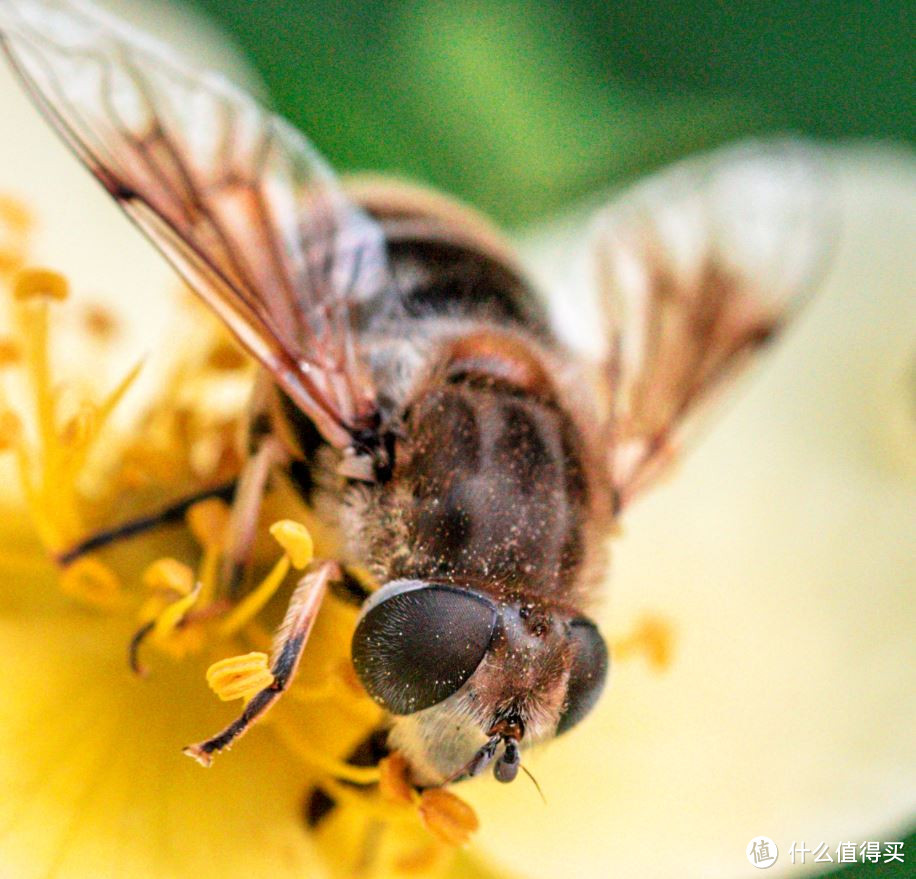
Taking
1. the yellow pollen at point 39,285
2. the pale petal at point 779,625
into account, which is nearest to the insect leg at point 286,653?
the pale petal at point 779,625

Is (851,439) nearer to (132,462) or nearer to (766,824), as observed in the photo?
(766,824)

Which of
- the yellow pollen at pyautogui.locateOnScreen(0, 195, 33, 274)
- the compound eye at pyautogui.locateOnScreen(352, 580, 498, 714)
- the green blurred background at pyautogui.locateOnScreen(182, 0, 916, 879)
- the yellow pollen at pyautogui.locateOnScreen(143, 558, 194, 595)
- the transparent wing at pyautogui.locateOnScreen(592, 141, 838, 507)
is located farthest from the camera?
the green blurred background at pyautogui.locateOnScreen(182, 0, 916, 879)

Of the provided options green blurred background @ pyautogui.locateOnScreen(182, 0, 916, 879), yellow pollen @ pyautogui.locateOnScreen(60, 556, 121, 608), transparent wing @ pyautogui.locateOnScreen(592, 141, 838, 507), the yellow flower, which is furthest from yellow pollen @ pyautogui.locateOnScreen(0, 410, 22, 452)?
green blurred background @ pyautogui.locateOnScreen(182, 0, 916, 879)

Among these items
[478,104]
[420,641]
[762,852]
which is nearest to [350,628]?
[420,641]

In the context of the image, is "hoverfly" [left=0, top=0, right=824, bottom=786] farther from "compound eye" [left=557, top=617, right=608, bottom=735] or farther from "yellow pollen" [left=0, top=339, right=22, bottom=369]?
"yellow pollen" [left=0, top=339, right=22, bottom=369]

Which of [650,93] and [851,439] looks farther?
[650,93]

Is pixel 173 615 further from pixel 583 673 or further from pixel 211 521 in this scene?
pixel 583 673

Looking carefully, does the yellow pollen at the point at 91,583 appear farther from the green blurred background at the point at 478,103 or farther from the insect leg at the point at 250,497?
the green blurred background at the point at 478,103

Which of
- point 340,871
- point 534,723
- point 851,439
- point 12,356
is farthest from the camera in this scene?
point 851,439

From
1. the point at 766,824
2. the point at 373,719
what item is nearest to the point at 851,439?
the point at 766,824
